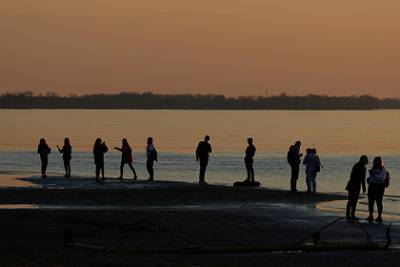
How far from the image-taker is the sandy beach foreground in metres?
19.2

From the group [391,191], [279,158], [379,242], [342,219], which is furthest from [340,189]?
[279,158]

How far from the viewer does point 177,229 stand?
24328mm

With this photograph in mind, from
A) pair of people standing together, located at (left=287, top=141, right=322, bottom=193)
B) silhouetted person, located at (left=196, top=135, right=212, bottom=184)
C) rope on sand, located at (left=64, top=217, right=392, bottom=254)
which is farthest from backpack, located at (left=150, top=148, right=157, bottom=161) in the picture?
rope on sand, located at (left=64, top=217, right=392, bottom=254)

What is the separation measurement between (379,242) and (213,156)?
62.5m

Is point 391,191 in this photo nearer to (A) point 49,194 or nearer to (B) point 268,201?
(B) point 268,201

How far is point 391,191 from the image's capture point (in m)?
46.4

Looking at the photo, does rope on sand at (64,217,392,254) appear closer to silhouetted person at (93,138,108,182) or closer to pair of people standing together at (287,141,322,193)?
pair of people standing together at (287,141,322,193)

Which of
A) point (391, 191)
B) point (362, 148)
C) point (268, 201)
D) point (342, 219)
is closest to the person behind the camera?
point (342, 219)

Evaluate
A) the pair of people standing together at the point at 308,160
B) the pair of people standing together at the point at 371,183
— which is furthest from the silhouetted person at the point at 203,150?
the pair of people standing together at the point at 371,183

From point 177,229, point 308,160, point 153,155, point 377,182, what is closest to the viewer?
point 177,229

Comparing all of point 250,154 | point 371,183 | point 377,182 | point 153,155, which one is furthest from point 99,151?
point 377,182

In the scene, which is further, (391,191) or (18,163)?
(18,163)

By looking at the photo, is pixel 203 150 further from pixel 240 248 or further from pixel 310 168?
pixel 240 248

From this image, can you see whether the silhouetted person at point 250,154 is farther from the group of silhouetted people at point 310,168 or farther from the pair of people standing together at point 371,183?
the pair of people standing together at point 371,183
